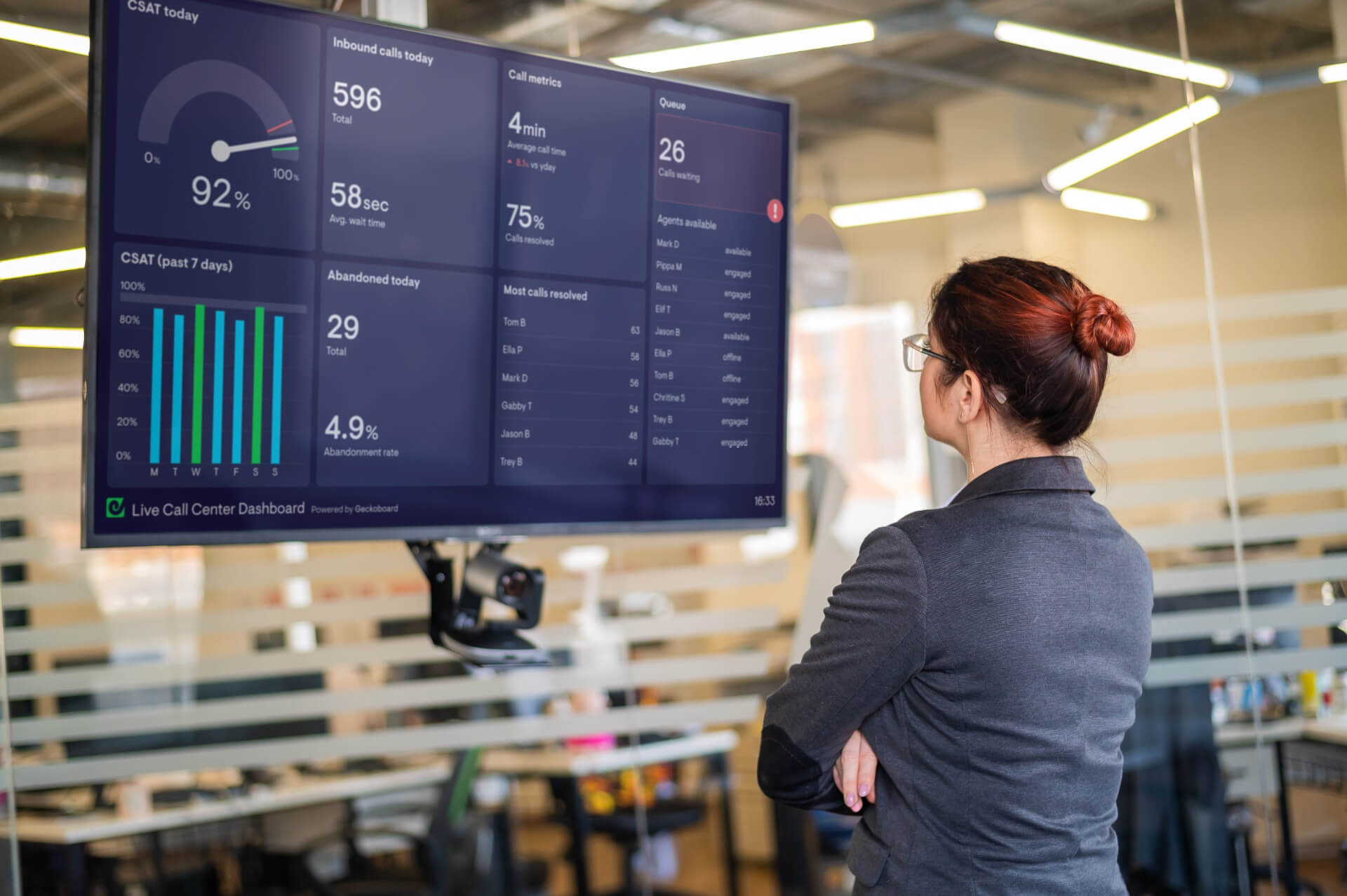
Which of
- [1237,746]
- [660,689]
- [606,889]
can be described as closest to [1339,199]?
[1237,746]

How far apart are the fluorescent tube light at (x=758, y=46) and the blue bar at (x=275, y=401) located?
5.37 feet

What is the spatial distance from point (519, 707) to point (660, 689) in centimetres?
39

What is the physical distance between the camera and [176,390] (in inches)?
64.4

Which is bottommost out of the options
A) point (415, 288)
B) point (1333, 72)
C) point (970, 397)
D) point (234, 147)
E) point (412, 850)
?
point (412, 850)

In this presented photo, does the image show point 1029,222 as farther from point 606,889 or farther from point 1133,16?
point 606,889

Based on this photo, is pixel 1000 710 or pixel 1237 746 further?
pixel 1237 746

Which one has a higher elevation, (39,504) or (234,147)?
(234,147)

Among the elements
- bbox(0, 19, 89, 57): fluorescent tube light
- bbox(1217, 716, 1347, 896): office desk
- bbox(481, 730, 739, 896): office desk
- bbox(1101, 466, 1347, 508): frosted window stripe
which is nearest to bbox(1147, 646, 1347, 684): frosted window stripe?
bbox(1217, 716, 1347, 896): office desk

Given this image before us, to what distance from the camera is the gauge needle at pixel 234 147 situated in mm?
1685

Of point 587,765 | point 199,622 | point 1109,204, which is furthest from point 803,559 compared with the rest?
point 199,622

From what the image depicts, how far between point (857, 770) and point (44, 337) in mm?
2206

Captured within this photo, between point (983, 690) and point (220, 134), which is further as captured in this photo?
point (220, 134)

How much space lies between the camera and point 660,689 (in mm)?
3215

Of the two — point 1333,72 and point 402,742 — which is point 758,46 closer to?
point 1333,72
